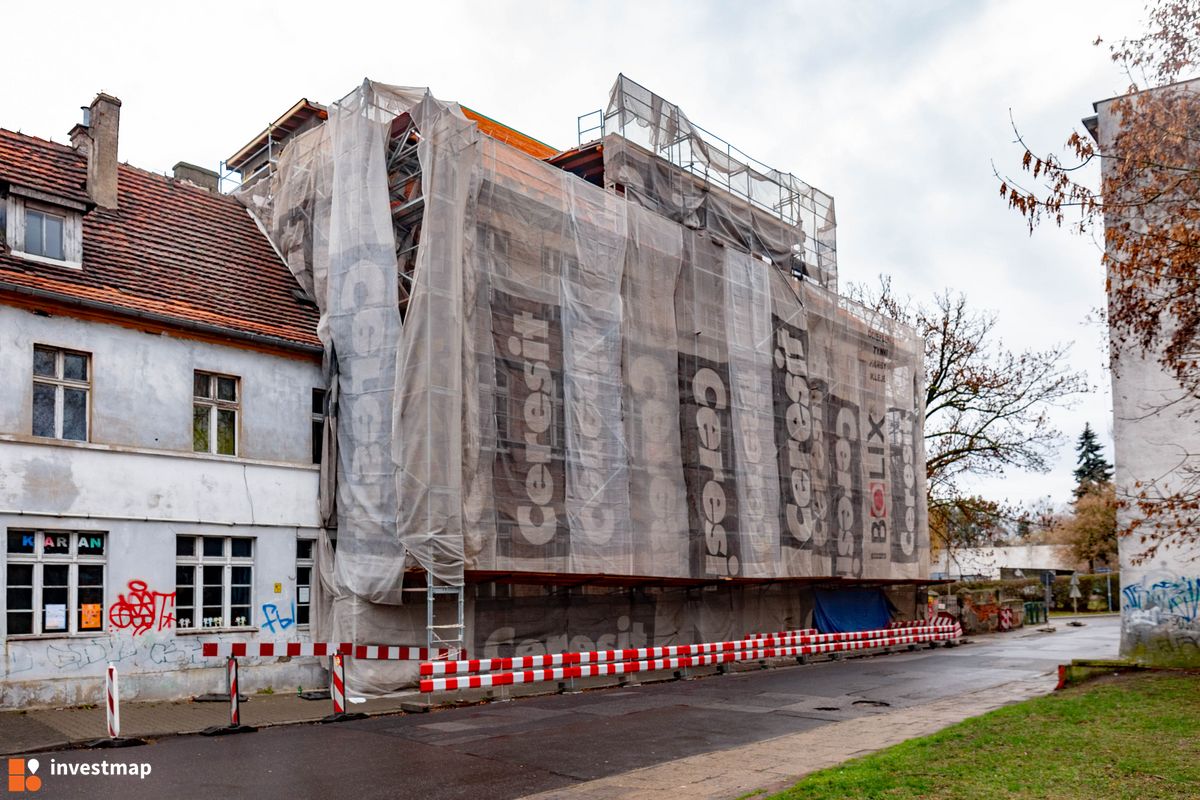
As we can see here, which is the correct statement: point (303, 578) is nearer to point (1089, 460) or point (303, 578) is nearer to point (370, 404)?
point (370, 404)

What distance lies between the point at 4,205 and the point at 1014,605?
35.6 m

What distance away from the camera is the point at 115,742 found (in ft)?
38.7

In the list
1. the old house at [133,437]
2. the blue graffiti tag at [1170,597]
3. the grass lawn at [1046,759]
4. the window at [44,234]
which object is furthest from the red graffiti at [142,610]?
the blue graffiti tag at [1170,597]

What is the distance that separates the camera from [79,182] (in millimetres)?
18750

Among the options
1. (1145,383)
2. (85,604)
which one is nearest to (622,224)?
(1145,383)

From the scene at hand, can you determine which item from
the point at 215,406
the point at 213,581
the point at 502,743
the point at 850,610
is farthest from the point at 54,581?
the point at 850,610

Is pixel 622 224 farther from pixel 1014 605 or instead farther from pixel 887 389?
pixel 1014 605

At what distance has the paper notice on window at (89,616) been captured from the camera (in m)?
15.7

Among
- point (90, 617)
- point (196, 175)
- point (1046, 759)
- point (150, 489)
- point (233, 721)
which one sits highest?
point (196, 175)

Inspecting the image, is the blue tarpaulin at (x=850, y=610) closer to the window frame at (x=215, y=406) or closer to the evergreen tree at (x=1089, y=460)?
the window frame at (x=215, y=406)

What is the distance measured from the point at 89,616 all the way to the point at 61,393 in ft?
11.1

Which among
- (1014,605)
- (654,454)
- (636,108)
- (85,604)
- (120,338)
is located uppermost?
(636,108)

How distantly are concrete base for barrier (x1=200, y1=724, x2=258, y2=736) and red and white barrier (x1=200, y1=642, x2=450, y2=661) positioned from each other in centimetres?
93

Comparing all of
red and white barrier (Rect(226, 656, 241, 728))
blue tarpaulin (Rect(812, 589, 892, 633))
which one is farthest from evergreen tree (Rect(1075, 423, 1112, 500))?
red and white barrier (Rect(226, 656, 241, 728))
